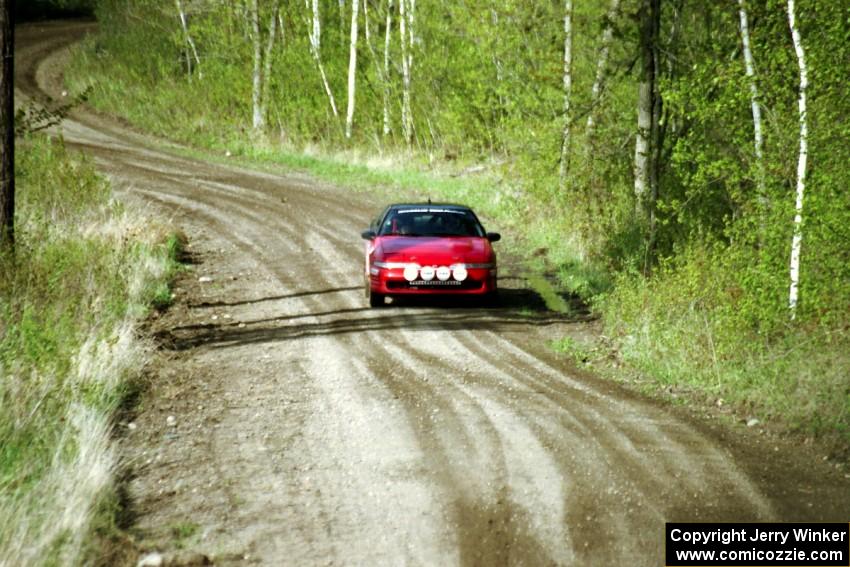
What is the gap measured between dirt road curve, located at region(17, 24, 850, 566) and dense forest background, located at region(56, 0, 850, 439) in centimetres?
135

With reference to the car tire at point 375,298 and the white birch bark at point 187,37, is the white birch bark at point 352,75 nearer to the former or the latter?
the white birch bark at point 187,37

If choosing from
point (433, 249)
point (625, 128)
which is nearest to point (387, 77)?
point (625, 128)

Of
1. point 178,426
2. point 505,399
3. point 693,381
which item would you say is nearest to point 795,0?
point 693,381

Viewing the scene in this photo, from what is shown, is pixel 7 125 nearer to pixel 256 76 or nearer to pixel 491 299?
pixel 491 299

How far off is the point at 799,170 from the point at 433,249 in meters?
6.00

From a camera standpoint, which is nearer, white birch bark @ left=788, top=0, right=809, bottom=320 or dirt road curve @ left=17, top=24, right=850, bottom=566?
dirt road curve @ left=17, top=24, right=850, bottom=566

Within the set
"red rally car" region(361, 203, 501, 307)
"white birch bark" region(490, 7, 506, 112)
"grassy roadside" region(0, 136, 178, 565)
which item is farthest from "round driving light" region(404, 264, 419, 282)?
"white birch bark" region(490, 7, 506, 112)

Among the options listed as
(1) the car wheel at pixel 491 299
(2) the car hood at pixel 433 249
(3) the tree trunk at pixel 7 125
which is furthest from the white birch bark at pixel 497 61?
(3) the tree trunk at pixel 7 125

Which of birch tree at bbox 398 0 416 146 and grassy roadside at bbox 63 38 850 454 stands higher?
birch tree at bbox 398 0 416 146

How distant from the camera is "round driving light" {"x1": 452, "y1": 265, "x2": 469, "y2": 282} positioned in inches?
571

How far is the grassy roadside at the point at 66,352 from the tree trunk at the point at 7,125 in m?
0.42

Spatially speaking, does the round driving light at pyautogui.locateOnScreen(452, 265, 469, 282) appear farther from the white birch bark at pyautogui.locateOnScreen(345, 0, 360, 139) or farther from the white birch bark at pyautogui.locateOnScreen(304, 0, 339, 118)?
the white birch bark at pyautogui.locateOnScreen(304, 0, 339, 118)

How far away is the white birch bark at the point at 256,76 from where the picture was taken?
35094 mm

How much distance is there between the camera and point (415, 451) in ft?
27.1
